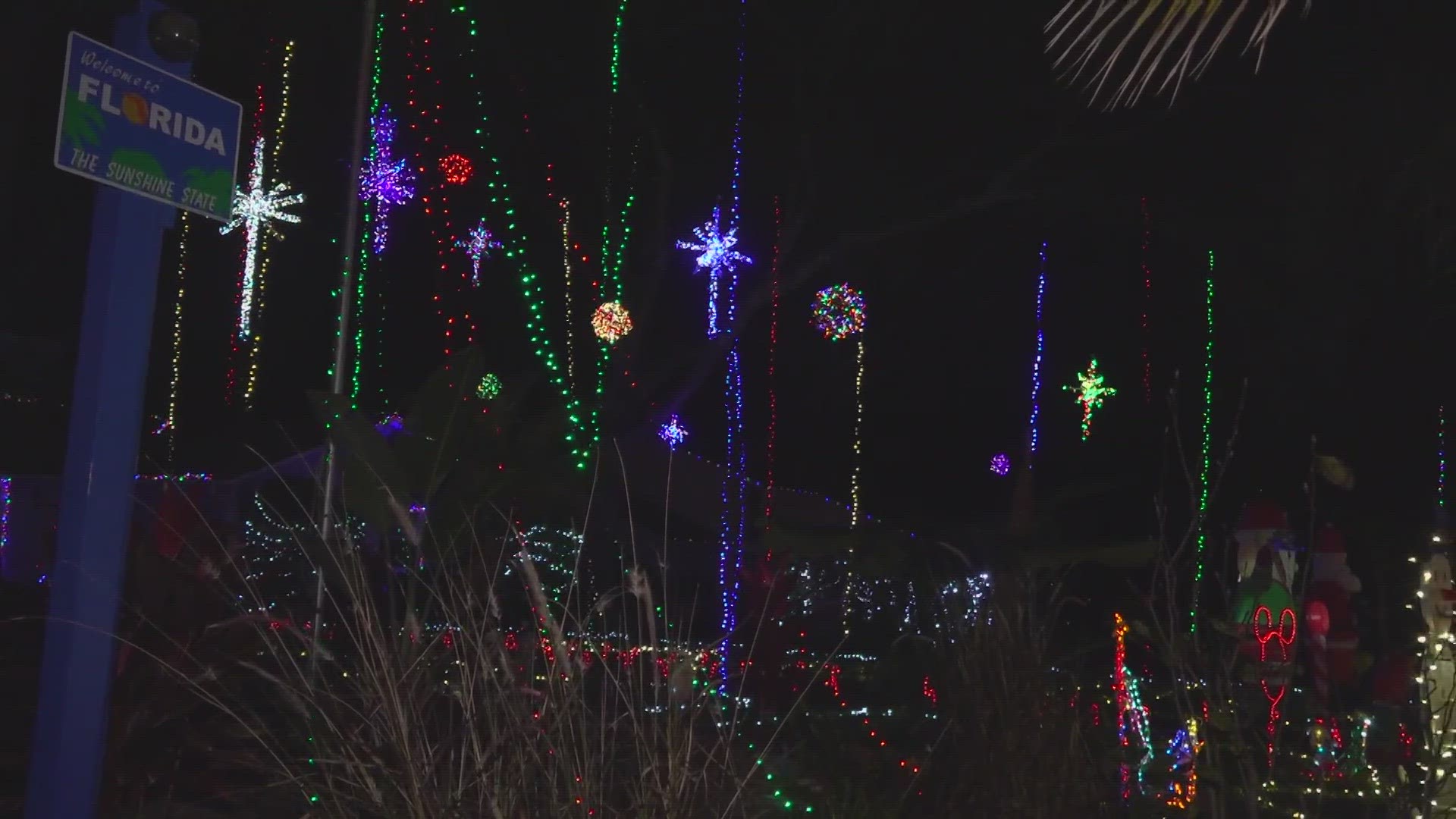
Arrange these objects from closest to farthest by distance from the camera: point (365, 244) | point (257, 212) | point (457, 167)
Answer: point (257, 212)
point (457, 167)
point (365, 244)

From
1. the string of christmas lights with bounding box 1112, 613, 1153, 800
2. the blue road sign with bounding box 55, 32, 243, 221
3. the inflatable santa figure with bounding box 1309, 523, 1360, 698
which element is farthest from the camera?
the inflatable santa figure with bounding box 1309, 523, 1360, 698

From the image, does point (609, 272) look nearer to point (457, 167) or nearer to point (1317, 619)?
point (457, 167)

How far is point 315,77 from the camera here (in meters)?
15.9

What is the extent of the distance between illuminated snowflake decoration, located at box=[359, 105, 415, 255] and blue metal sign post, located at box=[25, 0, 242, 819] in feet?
26.9

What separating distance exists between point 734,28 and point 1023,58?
3629mm

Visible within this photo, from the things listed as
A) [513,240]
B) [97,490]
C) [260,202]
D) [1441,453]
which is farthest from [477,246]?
[97,490]

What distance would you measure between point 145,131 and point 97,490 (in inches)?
45.9

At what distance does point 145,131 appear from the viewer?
430cm

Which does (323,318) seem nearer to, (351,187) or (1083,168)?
(1083,168)

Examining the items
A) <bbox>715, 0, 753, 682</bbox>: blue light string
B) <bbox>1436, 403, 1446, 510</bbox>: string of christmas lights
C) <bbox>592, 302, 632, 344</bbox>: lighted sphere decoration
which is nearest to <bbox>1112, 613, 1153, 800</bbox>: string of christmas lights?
<bbox>1436, 403, 1446, 510</bbox>: string of christmas lights

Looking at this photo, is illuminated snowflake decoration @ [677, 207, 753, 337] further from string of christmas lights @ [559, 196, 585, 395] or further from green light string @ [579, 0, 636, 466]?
string of christmas lights @ [559, 196, 585, 395]

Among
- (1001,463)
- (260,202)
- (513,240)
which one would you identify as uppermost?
(513,240)

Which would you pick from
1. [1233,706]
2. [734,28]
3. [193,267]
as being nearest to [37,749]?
[1233,706]

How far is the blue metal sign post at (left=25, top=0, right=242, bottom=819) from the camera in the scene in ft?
13.7
